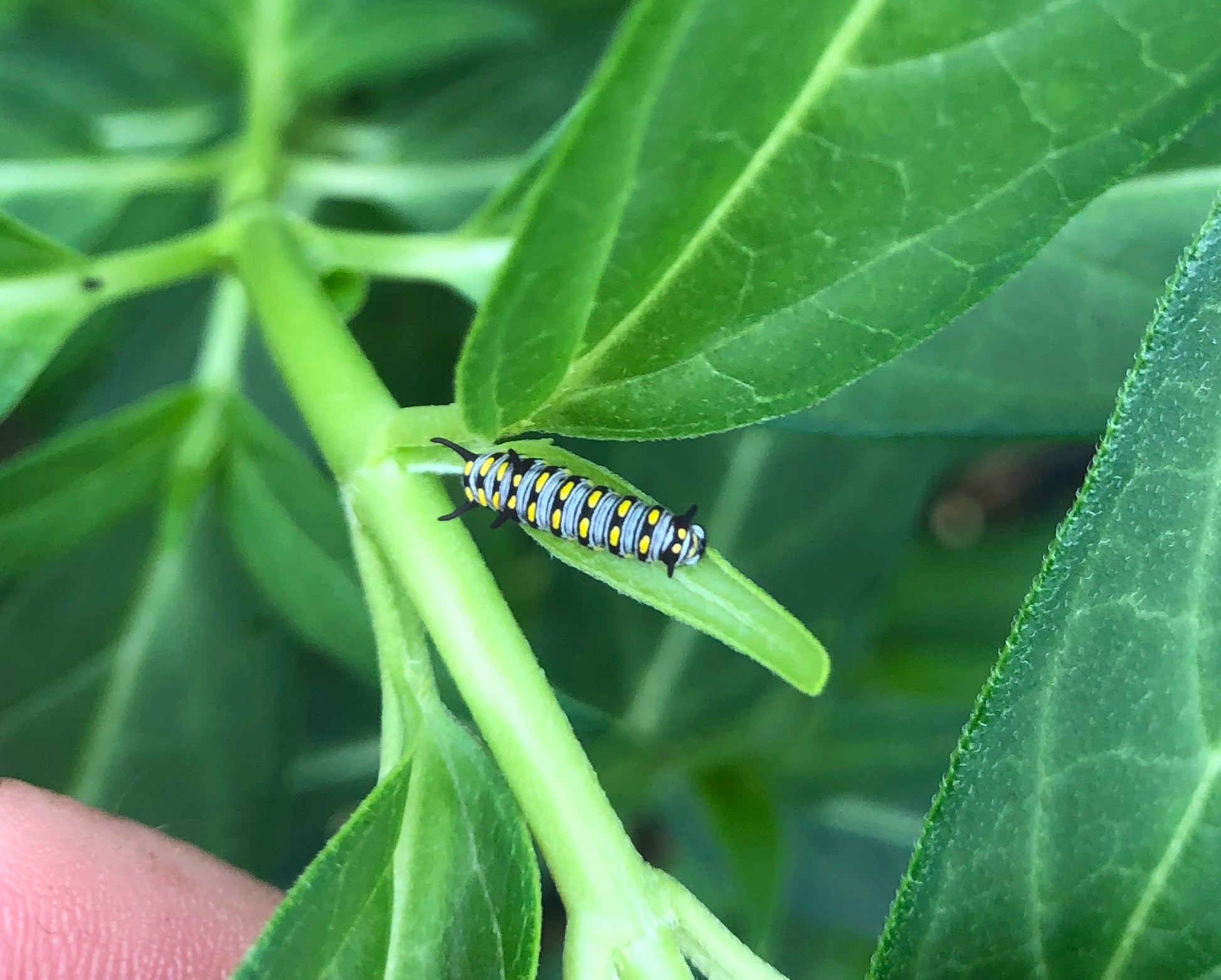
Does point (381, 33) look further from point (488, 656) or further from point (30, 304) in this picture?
point (488, 656)

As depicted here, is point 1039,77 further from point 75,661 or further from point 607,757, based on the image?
point 607,757

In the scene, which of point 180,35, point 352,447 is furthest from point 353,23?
point 352,447

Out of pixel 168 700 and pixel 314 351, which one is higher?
pixel 314 351

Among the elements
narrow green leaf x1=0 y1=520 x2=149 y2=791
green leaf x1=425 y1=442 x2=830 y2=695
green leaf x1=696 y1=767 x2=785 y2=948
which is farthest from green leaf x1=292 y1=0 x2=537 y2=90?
green leaf x1=696 y1=767 x2=785 y2=948

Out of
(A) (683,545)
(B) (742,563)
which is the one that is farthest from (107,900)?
(B) (742,563)

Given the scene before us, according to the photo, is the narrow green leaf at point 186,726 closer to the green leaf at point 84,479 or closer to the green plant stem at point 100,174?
the green leaf at point 84,479
